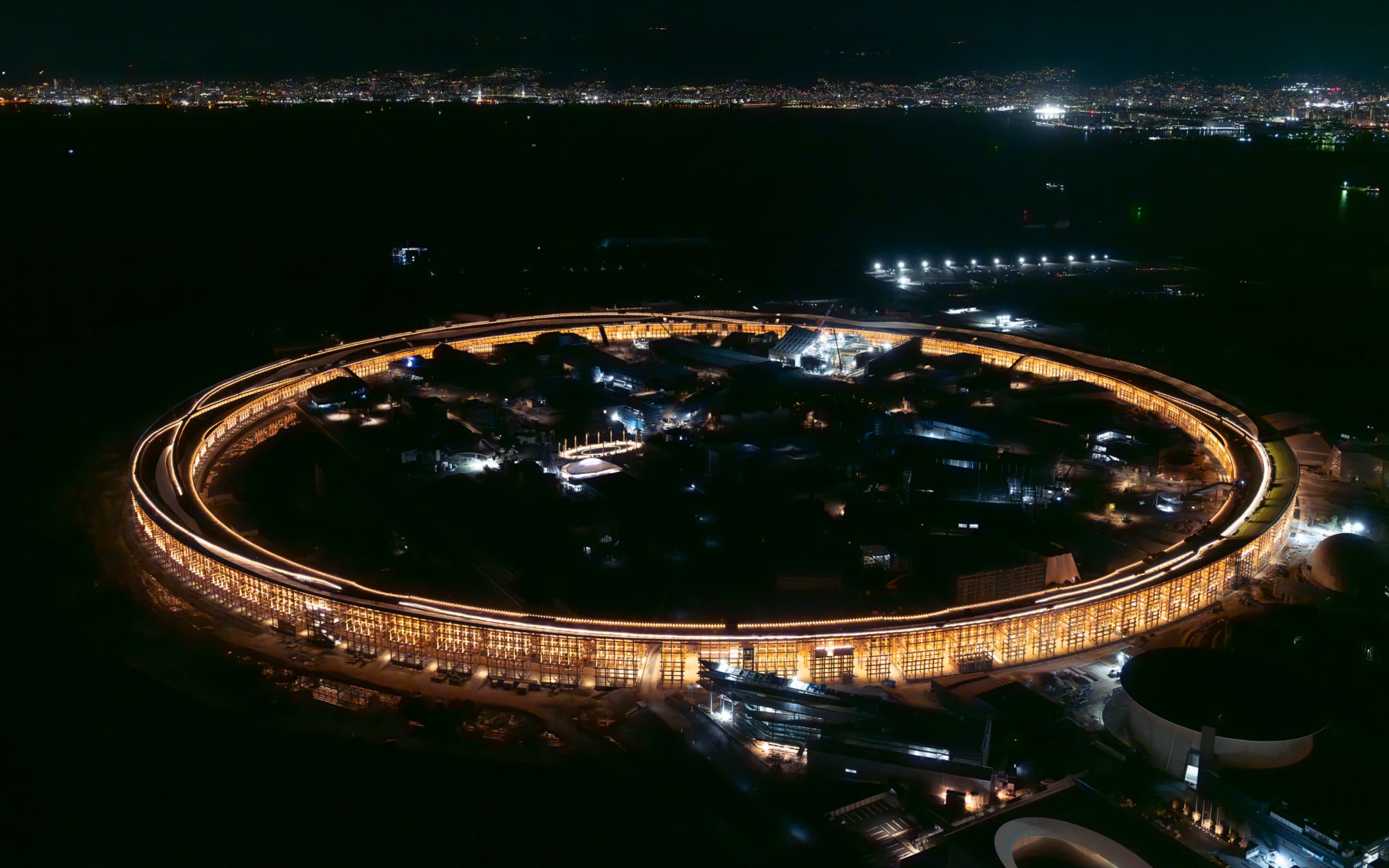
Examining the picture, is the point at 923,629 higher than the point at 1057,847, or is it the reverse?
the point at 923,629

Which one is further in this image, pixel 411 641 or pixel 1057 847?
pixel 411 641

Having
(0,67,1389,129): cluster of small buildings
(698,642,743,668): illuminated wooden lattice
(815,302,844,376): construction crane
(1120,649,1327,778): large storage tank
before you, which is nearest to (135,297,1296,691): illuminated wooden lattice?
(698,642,743,668): illuminated wooden lattice

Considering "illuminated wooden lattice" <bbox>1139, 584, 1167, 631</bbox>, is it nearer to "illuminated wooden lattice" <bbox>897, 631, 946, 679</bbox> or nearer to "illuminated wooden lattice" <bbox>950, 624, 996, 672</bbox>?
"illuminated wooden lattice" <bbox>950, 624, 996, 672</bbox>

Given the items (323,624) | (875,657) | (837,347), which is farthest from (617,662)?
(837,347)

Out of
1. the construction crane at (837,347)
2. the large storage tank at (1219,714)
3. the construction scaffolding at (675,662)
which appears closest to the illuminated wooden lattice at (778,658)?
the construction scaffolding at (675,662)

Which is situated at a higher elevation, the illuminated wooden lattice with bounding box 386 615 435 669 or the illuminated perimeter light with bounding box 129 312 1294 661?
the illuminated perimeter light with bounding box 129 312 1294 661

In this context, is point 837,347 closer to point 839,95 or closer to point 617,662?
point 617,662

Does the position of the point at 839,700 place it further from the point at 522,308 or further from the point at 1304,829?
the point at 522,308
